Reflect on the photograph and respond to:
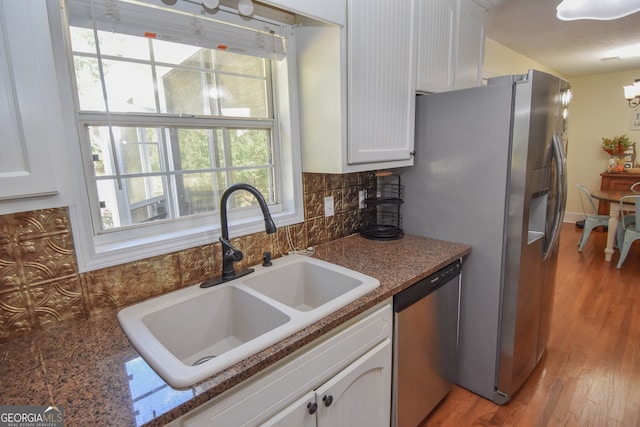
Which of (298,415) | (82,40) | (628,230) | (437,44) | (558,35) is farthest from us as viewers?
(628,230)

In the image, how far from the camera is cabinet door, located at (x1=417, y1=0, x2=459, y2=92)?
169cm

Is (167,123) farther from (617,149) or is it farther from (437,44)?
(617,149)

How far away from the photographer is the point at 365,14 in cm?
141

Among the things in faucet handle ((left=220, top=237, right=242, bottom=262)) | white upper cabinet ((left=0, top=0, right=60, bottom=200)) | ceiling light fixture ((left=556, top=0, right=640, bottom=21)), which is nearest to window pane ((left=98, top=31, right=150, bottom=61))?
white upper cabinet ((left=0, top=0, right=60, bottom=200))

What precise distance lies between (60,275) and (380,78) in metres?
1.44

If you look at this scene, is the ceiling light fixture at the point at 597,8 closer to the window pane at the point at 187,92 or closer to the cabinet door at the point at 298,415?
the window pane at the point at 187,92

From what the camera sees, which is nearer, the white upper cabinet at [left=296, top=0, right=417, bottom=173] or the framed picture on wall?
the white upper cabinet at [left=296, top=0, right=417, bottom=173]

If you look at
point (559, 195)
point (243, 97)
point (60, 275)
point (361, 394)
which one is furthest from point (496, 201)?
point (60, 275)

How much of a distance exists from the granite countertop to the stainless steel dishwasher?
0.22m

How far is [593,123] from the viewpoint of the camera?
5.23m

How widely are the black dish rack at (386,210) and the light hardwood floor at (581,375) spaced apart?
959 millimetres

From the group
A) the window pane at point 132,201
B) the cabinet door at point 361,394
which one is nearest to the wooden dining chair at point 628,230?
the cabinet door at point 361,394

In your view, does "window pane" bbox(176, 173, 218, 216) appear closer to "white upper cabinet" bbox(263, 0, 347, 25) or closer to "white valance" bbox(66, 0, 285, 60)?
"white valance" bbox(66, 0, 285, 60)

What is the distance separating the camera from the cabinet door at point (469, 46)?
6.45 ft
